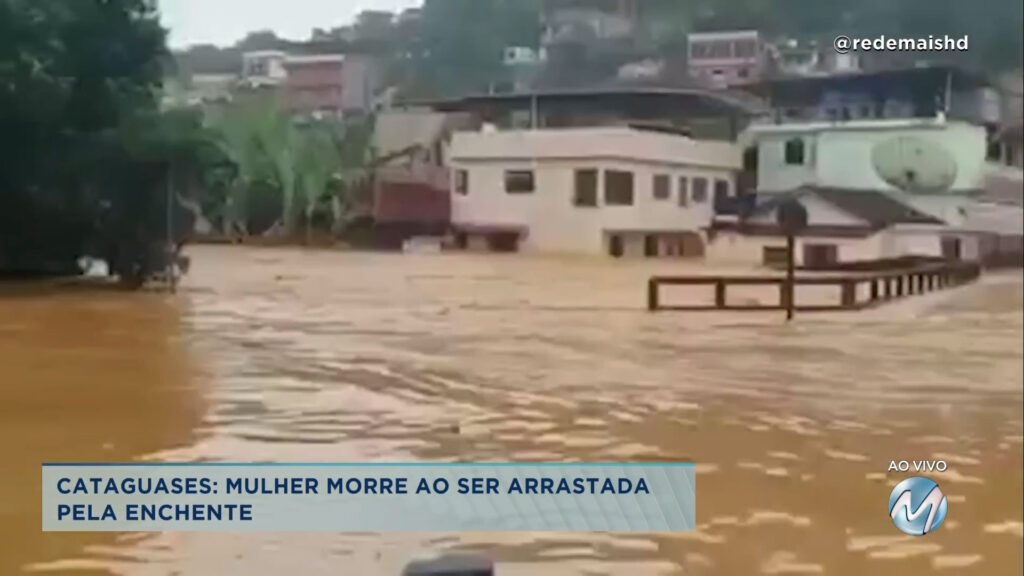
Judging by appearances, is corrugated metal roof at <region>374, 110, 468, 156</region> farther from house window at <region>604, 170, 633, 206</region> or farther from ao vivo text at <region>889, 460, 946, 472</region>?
ao vivo text at <region>889, 460, 946, 472</region>

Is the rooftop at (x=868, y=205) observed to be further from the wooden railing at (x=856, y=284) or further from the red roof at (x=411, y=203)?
the red roof at (x=411, y=203)

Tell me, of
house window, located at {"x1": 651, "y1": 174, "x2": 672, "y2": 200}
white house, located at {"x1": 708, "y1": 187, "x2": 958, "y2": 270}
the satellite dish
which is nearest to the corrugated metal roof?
house window, located at {"x1": 651, "y1": 174, "x2": 672, "y2": 200}

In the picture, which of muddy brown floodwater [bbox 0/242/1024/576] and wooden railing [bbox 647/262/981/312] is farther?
wooden railing [bbox 647/262/981/312]

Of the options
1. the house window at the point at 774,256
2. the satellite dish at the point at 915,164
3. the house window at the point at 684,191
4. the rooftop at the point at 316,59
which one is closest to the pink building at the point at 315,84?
the rooftop at the point at 316,59

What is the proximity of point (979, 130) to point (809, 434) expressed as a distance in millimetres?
392

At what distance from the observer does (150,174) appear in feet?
3.97

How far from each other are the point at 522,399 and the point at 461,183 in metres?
0.25

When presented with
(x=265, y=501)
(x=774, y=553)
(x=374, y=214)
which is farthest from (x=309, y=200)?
(x=774, y=553)

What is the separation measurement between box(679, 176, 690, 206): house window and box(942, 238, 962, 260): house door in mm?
304

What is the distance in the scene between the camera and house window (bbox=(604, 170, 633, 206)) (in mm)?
1256

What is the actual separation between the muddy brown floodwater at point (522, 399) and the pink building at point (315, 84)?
0.52 feet

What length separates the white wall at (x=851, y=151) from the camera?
1.27 meters

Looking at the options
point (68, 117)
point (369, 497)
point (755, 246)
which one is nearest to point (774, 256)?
point (755, 246)

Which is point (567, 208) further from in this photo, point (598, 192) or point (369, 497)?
point (369, 497)
